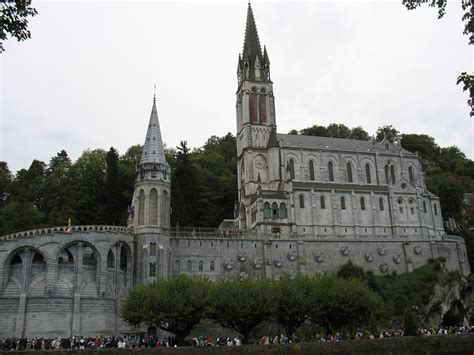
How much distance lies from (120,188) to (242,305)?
34157 mm

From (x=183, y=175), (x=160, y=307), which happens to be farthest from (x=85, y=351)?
(x=183, y=175)

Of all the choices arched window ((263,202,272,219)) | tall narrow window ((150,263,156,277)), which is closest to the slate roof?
arched window ((263,202,272,219))

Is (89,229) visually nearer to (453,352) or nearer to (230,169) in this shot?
(453,352)

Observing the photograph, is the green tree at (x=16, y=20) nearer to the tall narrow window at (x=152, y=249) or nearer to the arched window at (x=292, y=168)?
the tall narrow window at (x=152, y=249)

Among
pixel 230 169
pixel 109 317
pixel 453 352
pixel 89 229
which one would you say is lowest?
pixel 453 352

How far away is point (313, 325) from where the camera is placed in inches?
1795

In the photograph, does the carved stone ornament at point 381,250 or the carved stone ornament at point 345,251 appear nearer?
the carved stone ornament at point 345,251

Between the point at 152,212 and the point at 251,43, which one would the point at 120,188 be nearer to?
the point at 152,212

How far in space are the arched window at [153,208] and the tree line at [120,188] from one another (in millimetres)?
8709

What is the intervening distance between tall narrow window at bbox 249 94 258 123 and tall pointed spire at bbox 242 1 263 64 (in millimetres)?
6192

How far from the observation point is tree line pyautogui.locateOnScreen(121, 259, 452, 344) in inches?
1432

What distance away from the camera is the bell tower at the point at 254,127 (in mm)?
66125

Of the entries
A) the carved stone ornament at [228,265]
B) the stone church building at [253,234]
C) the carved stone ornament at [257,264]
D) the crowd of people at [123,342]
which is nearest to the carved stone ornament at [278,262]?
the stone church building at [253,234]

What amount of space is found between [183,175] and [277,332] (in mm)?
25893
